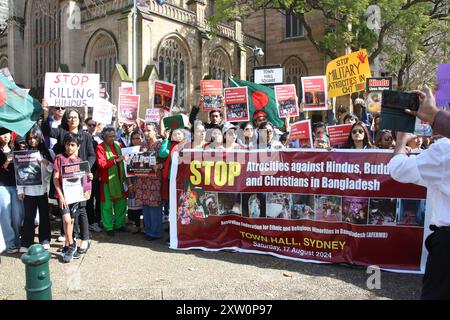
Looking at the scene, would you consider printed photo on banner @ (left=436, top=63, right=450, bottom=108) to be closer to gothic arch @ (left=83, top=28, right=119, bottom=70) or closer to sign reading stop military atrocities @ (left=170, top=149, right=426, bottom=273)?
sign reading stop military atrocities @ (left=170, top=149, right=426, bottom=273)

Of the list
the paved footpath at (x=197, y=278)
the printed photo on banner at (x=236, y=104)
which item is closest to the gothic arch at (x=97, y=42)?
the printed photo on banner at (x=236, y=104)

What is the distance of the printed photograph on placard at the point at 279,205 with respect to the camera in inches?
209

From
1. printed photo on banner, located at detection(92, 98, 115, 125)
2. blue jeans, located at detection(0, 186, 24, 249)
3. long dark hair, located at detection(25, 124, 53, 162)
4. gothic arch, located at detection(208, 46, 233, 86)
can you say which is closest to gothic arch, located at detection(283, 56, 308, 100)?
gothic arch, located at detection(208, 46, 233, 86)

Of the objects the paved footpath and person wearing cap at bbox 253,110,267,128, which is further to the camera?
person wearing cap at bbox 253,110,267,128

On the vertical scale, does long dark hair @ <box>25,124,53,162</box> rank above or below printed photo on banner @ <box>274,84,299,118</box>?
below

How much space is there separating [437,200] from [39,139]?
5.20 m

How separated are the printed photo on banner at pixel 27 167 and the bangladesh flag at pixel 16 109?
0.44m

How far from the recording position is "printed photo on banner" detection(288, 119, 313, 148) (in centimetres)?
628

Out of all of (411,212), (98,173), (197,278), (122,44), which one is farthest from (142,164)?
(122,44)

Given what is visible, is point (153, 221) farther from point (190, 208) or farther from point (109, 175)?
point (109, 175)

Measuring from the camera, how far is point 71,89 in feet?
23.6

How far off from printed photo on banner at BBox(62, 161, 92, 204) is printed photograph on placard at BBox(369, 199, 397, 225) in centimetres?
393

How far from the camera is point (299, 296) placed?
4.20m

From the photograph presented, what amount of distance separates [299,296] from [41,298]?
2565 millimetres
